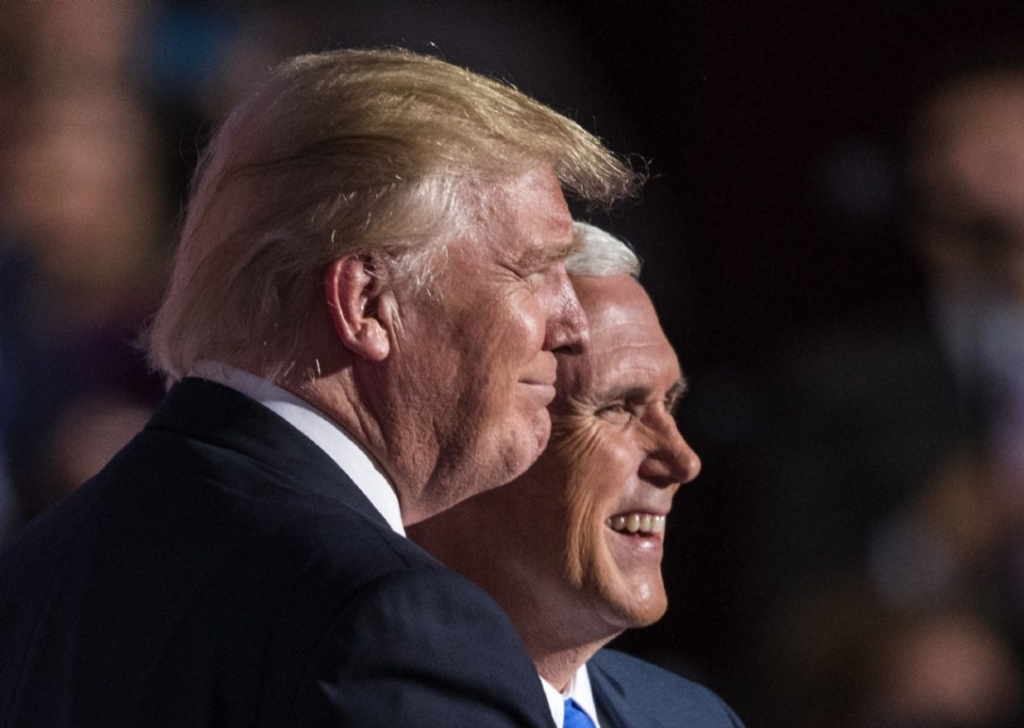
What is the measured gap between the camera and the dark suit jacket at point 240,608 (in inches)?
47.1

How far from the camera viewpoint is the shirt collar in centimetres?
146

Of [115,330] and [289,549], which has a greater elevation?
[289,549]

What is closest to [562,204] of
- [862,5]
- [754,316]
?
[754,316]

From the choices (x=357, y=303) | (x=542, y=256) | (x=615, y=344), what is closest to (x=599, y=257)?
(x=615, y=344)

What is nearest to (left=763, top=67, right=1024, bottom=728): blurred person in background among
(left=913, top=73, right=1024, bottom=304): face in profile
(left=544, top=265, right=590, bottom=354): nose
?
(left=913, top=73, right=1024, bottom=304): face in profile

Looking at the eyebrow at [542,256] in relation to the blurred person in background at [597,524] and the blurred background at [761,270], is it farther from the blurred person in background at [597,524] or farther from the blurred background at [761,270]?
the blurred background at [761,270]

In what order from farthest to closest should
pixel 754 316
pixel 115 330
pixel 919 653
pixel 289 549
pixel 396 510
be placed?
1. pixel 754 316
2. pixel 919 653
3. pixel 115 330
4. pixel 396 510
5. pixel 289 549

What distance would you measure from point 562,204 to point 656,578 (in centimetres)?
82

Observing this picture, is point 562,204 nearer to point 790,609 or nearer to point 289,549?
point 289,549

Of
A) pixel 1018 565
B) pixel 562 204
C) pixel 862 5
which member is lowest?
pixel 1018 565

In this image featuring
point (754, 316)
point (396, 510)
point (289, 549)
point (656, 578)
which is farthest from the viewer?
point (754, 316)

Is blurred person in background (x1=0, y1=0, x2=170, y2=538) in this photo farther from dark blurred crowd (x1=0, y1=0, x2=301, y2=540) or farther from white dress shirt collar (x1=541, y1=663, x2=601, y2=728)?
white dress shirt collar (x1=541, y1=663, x2=601, y2=728)

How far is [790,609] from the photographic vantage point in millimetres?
3662

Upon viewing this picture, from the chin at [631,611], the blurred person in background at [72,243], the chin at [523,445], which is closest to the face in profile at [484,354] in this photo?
the chin at [523,445]
